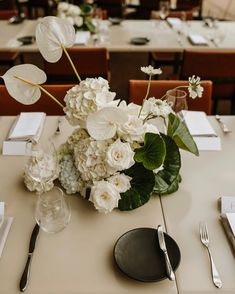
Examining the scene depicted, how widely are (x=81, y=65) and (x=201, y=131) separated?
1.33m

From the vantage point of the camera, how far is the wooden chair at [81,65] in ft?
8.45

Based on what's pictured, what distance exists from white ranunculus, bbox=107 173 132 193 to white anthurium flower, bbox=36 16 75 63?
1.37 ft

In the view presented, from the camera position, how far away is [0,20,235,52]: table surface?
297 centimetres

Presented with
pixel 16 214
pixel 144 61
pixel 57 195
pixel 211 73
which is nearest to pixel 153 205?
pixel 57 195

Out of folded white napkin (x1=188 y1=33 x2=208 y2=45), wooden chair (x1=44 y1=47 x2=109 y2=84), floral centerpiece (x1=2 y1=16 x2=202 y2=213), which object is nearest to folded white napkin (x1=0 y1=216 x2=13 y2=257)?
floral centerpiece (x1=2 y1=16 x2=202 y2=213)

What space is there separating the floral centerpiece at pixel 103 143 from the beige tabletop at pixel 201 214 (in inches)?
3.5

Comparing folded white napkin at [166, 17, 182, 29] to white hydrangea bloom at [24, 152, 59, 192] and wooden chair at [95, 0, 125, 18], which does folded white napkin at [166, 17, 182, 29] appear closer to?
wooden chair at [95, 0, 125, 18]

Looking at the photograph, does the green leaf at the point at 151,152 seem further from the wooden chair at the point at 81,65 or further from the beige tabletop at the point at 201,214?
the wooden chair at the point at 81,65

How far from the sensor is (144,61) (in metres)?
4.54

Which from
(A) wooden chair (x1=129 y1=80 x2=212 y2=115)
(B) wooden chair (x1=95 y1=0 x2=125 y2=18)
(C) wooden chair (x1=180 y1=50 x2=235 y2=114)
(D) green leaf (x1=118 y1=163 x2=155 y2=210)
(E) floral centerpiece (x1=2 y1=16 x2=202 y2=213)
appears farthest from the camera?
(B) wooden chair (x1=95 y1=0 x2=125 y2=18)

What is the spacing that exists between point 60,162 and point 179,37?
2.38 m

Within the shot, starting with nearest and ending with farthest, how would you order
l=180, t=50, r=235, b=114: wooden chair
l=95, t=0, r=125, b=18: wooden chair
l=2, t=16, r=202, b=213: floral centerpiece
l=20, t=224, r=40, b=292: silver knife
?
l=20, t=224, r=40, b=292: silver knife < l=2, t=16, r=202, b=213: floral centerpiece < l=180, t=50, r=235, b=114: wooden chair < l=95, t=0, r=125, b=18: wooden chair

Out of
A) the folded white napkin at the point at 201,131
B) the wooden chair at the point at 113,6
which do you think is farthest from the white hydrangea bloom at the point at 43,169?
the wooden chair at the point at 113,6

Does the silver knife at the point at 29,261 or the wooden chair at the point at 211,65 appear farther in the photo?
the wooden chair at the point at 211,65
